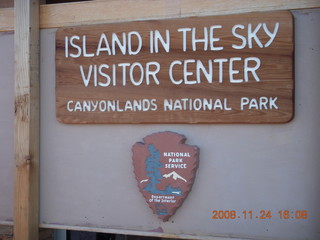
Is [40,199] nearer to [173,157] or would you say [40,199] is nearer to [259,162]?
[173,157]

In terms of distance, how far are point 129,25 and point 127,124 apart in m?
0.62

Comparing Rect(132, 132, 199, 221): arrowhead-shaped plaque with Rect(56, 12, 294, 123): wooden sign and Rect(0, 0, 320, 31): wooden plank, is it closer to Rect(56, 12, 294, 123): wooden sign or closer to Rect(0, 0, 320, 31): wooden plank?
Rect(56, 12, 294, 123): wooden sign

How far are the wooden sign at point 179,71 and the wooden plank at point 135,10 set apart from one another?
5cm

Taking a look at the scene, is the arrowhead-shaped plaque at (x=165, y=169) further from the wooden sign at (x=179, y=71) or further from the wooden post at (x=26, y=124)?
the wooden post at (x=26, y=124)

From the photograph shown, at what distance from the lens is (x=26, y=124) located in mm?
2748

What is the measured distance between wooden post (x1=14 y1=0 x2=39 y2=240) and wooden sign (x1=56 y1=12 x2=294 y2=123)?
6.8 inches

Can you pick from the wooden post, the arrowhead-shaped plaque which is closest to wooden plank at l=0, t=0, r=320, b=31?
the wooden post

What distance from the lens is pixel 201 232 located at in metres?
2.51

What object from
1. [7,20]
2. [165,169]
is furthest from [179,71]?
[7,20]

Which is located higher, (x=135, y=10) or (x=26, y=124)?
(x=135, y=10)

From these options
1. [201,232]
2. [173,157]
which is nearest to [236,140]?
[173,157]
